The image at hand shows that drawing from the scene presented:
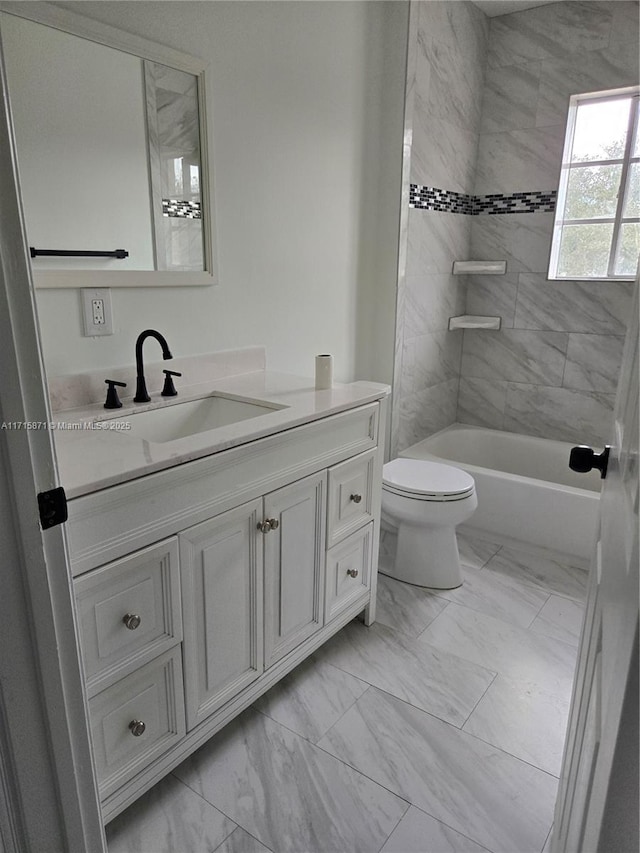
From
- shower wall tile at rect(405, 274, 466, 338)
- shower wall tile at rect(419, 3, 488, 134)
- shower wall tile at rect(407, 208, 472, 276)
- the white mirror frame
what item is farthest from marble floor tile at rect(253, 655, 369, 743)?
shower wall tile at rect(419, 3, 488, 134)

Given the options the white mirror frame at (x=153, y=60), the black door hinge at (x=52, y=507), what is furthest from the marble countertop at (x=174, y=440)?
the white mirror frame at (x=153, y=60)

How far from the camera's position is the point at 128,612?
1.25 m

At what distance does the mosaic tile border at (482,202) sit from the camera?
9.41ft

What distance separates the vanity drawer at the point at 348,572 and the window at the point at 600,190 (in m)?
2.04

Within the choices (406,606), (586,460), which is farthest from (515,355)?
(586,460)

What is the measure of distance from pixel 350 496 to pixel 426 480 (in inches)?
23.7

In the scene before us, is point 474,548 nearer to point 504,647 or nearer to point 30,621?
point 504,647

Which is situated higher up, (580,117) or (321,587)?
(580,117)

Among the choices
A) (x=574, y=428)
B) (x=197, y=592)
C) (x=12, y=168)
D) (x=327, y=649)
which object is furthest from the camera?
(x=574, y=428)

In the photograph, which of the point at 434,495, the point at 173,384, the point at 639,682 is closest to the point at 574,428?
the point at 434,495

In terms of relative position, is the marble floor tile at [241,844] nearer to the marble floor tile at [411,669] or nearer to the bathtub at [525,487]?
the marble floor tile at [411,669]

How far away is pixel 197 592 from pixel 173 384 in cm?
74

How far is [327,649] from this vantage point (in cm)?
204

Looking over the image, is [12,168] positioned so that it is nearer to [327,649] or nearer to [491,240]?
[327,649]
